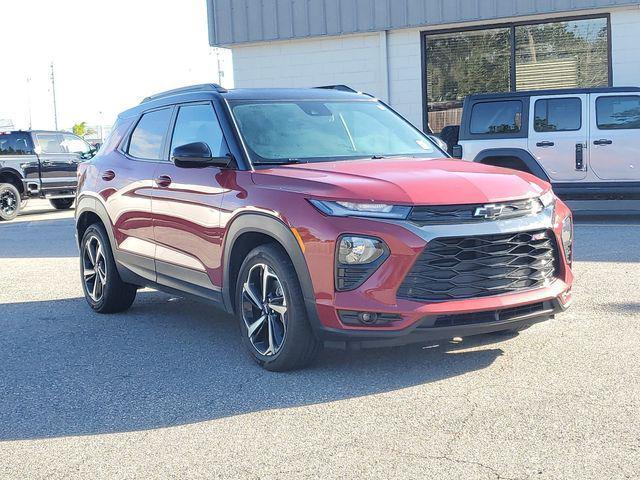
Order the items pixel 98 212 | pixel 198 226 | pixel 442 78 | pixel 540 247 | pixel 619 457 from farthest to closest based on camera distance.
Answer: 1. pixel 442 78
2. pixel 98 212
3. pixel 198 226
4. pixel 540 247
5. pixel 619 457

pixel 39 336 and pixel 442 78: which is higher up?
pixel 442 78

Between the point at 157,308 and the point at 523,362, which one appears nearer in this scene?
the point at 523,362

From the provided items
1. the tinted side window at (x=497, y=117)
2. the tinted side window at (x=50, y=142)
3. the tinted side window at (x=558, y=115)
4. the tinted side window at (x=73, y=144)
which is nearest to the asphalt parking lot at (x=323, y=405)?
the tinted side window at (x=558, y=115)

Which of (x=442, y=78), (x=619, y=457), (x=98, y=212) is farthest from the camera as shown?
(x=442, y=78)

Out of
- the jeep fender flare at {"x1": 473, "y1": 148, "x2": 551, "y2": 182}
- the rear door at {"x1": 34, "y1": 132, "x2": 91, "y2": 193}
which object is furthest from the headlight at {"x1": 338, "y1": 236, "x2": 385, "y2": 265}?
the rear door at {"x1": 34, "y1": 132, "x2": 91, "y2": 193}

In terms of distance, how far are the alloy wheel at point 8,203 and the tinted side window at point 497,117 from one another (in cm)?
1060

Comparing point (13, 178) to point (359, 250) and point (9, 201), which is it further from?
point (359, 250)

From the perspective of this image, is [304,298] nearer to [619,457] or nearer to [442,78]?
[619,457]

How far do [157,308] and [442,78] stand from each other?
42.4 feet

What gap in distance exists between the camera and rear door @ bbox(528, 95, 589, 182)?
43.4ft

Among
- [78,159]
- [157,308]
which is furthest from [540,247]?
[78,159]

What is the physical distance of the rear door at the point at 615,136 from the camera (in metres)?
13.0

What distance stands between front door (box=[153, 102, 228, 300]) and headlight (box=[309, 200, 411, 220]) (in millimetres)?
1094

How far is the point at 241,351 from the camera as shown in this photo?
603cm
